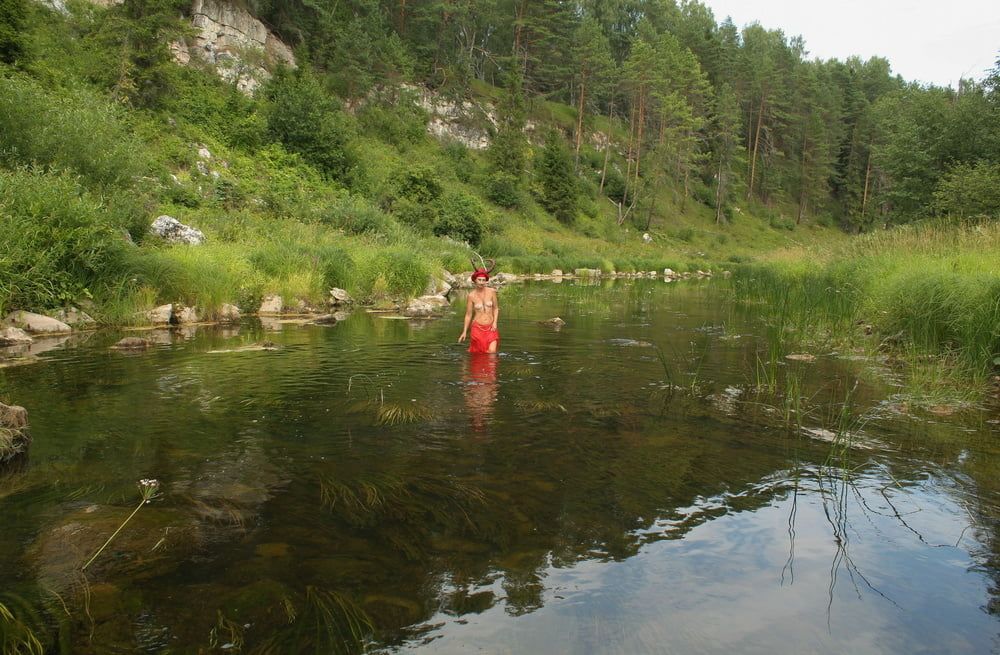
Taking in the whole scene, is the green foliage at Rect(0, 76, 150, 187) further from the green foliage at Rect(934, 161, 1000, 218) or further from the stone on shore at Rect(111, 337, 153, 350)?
the green foliage at Rect(934, 161, 1000, 218)

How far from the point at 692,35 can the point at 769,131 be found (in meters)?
14.9

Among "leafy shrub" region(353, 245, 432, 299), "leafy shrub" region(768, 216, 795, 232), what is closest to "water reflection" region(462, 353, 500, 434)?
"leafy shrub" region(353, 245, 432, 299)

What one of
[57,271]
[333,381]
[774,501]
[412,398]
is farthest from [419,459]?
[57,271]

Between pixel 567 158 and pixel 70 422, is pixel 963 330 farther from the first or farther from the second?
pixel 567 158

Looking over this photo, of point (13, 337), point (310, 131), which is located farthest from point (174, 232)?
point (310, 131)

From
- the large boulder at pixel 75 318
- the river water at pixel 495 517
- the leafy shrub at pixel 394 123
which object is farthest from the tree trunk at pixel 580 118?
the river water at pixel 495 517

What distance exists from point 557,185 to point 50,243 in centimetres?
4255

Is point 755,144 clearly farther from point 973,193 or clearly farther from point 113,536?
point 113,536

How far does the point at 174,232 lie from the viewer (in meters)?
17.8

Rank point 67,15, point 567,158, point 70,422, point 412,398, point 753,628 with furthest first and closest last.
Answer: point 567,158
point 67,15
point 412,398
point 70,422
point 753,628

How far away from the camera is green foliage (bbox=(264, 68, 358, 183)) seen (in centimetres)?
3525

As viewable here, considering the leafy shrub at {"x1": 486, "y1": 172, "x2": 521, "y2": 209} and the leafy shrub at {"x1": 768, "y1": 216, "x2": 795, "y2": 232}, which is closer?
the leafy shrub at {"x1": 486, "y1": 172, "x2": 521, "y2": 209}

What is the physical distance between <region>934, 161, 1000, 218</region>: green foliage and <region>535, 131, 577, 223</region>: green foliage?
28.7 metres

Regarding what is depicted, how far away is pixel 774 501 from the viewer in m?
4.91
